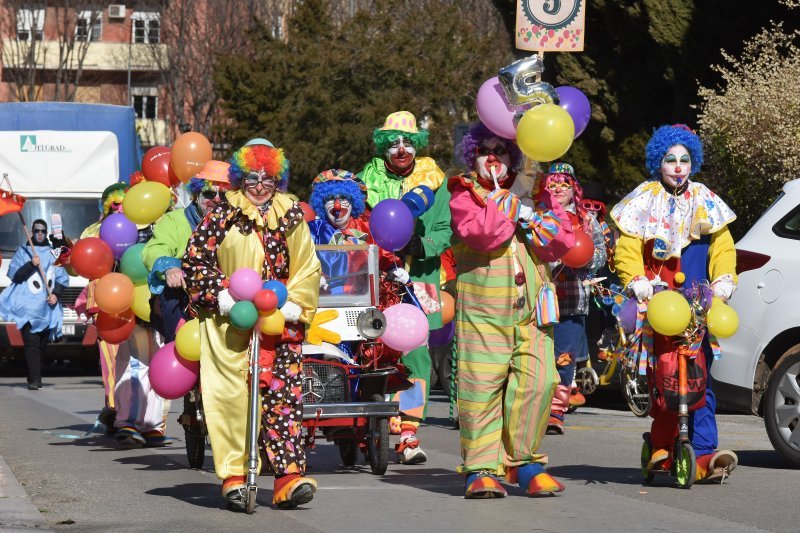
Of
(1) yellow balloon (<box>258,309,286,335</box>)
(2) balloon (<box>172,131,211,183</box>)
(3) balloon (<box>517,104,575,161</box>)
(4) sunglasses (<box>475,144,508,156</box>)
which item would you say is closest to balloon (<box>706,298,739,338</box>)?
(3) balloon (<box>517,104,575,161</box>)

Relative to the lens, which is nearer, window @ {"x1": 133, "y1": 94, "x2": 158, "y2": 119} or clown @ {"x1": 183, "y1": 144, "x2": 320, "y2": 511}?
clown @ {"x1": 183, "y1": 144, "x2": 320, "y2": 511}

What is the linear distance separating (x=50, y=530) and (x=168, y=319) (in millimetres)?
2958

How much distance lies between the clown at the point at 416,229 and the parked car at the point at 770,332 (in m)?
1.95

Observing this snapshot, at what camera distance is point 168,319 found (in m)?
10.4

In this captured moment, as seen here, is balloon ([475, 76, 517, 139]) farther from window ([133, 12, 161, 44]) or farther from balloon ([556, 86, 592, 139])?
window ([133, 12, 161, 44])

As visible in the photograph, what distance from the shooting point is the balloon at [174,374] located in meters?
8.20

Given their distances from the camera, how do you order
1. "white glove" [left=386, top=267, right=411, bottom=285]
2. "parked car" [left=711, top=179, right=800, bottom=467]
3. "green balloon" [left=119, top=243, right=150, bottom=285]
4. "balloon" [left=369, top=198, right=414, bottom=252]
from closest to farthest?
"parked car" [left=711, top=179, right=800, bottom=467], "balloon" [left=369, top=198, right=414, bottom=252], "white glove" [left=386, top=267, right=411, bottom=285], "green balloon" [left=119, top=243, right=150, bottom=285]

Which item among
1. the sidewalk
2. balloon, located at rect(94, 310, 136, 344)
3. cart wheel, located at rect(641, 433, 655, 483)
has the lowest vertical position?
the sidewalk

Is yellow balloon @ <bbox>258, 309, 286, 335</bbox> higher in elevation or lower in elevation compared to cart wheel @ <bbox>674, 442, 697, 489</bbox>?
higher

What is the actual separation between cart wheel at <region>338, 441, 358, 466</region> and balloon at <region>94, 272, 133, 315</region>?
78.4 inches

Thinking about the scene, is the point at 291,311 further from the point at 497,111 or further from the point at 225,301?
the point at 497,111

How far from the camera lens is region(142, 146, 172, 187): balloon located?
11844 mm

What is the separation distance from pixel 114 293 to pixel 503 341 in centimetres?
374

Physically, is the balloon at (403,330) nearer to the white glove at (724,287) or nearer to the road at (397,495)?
the road at (397,495)
